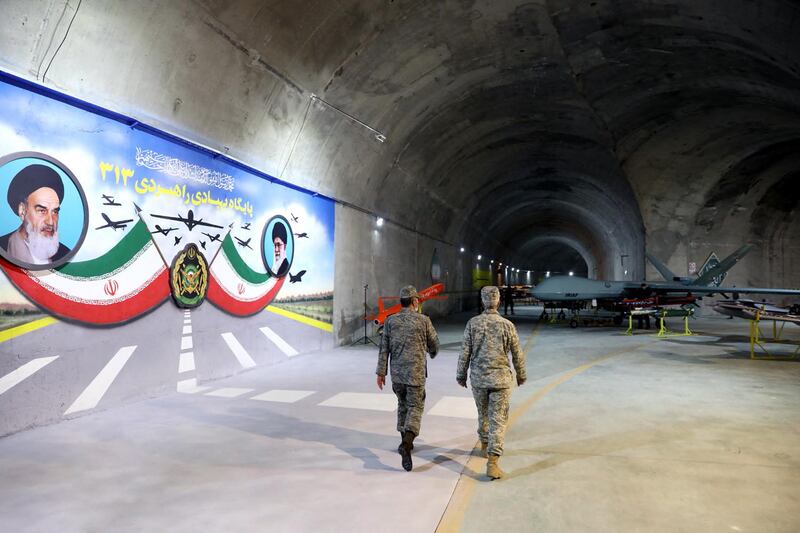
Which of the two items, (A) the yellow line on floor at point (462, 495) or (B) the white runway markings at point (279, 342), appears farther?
(B) the white runway markings at point (279, 342)

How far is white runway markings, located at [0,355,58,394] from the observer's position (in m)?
5.89

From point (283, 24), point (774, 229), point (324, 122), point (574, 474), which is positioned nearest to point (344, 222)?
point (324, 122)

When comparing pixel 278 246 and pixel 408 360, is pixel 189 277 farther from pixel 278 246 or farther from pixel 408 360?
pixel 408 360

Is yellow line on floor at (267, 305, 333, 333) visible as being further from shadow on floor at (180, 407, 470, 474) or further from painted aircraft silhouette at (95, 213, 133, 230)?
shadow on floor at (180, 407, 470, 474)

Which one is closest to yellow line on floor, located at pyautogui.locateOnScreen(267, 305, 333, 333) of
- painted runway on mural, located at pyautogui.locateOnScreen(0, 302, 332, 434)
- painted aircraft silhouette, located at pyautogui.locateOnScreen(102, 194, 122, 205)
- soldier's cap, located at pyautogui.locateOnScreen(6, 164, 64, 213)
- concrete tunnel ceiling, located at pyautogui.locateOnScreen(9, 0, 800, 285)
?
painted runway on mural, located at pyautogui.locateOnScreen(0, 302, 332, 434)

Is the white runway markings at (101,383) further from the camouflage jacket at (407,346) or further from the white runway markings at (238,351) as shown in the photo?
the camouflage jacket at (407,346)

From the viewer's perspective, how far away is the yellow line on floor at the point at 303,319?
11.5 m

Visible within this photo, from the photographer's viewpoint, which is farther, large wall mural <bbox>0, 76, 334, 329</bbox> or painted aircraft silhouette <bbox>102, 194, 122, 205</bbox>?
painted aircraft silhouette <bbox>102, 194, 122, 205</bbox>

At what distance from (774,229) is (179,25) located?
27324 millimetres

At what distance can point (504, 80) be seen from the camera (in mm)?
14727

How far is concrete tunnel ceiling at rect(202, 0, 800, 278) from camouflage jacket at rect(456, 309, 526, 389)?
6842 mm

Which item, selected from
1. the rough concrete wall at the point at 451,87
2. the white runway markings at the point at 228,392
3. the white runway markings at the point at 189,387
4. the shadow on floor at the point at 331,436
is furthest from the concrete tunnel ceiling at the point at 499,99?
the shadow on floor at the point at 331,436

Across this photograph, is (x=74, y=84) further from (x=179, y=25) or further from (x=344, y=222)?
(x=344, y=222)

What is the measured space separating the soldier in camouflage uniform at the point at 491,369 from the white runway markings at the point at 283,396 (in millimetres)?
3843
